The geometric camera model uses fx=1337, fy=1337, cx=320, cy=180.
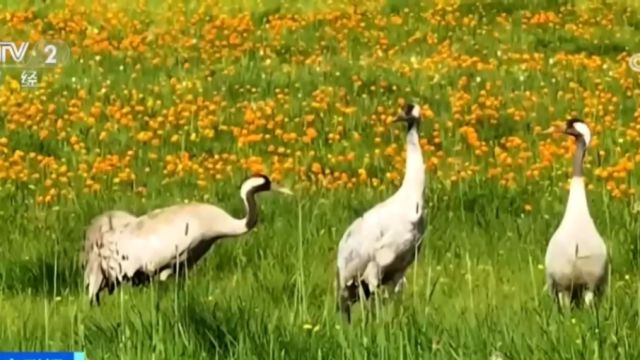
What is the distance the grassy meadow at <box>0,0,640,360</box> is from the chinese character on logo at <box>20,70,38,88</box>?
0.03 meters

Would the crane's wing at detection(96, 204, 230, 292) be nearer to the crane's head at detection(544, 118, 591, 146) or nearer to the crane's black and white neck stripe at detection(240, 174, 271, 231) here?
the crane's black and white neck stripe at detection(240, 174, 271, 231)

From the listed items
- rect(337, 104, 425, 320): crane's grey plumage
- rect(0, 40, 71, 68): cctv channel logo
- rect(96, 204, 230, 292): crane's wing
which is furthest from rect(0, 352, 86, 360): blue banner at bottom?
rect(0, 40, 71, 68): cctv channel logo

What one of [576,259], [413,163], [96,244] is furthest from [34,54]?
[576,259]

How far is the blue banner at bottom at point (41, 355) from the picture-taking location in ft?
17.9

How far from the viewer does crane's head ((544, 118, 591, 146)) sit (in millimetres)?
5797

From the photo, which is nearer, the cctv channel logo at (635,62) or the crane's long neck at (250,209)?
the crane's long neck at (250,209)

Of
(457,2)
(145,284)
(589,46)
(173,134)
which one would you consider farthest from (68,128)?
(589,46)

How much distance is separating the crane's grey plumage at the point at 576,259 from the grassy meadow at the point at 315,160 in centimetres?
7

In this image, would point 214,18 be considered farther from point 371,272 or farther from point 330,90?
point 371,272

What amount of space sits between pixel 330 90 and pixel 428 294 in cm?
117

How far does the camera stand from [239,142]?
19.7ft

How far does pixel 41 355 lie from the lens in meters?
5.46

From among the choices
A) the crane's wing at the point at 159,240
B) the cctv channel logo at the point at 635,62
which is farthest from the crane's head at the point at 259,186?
the cctv channel logo at the point at 635,62

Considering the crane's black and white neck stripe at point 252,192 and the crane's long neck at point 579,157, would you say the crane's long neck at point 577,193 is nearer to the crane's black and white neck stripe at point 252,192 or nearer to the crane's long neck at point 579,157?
the crane's long neck at point 579,157
